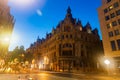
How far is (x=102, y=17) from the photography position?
139ft

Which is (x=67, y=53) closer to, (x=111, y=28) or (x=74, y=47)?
(x=74, y=47)

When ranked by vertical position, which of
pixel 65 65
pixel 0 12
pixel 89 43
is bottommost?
pixel 65 65

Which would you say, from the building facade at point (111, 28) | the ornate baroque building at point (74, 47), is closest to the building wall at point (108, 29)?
the building facade at point (111, 28)

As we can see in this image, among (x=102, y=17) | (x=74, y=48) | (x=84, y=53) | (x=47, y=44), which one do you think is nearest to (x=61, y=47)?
(x=74, y=48)

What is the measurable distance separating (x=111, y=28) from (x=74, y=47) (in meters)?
24.0

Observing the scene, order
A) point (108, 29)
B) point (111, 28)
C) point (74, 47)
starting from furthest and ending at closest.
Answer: point (74, 47) < point (108, 29) < point (111, 28)

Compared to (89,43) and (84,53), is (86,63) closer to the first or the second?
(84,53)

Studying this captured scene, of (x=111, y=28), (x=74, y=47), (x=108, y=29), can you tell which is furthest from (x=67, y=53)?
(x=111, y=28)

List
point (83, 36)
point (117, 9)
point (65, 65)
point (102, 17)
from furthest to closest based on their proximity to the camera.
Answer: point (83, 36) < point (65, 65) < point (102, 17) < point (117, 9)

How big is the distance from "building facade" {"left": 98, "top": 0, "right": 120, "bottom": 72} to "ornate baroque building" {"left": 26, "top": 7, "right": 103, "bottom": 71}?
18743 mm

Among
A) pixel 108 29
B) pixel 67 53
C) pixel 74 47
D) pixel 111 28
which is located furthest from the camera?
pixel 74 47

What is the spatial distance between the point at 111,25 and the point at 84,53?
82.5 feet

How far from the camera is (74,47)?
195ft

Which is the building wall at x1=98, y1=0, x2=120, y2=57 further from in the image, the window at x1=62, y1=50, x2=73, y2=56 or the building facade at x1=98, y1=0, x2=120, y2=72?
the window at x1=62, y1=50, x2=73, y2=56
